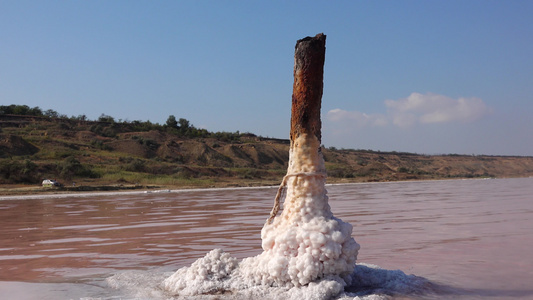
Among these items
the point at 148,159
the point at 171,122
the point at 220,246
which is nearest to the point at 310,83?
the point at 220,246

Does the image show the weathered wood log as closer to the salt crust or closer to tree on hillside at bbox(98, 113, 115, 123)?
the salt crust

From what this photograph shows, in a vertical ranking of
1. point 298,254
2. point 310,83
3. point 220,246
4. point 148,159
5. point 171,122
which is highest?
point 171,122

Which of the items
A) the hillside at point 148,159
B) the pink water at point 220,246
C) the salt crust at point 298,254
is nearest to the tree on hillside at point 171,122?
the hillside at point 148,159

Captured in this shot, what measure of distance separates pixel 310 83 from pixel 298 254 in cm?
145

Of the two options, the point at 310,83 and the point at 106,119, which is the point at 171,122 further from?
the point at 310,83

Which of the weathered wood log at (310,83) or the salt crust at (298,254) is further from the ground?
the weathered wood log at (310,83)

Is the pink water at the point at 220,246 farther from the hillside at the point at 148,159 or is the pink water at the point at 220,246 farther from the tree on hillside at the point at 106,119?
the tree on hillside at the point at 106,119

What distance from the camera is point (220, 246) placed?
21.5 feet

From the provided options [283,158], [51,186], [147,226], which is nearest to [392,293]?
[147,226]

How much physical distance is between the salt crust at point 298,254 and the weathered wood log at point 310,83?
0.36 ft

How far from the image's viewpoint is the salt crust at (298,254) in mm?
3592

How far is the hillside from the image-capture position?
2706 centimetres

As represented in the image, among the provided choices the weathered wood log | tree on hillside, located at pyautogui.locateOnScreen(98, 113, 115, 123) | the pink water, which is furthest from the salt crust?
tree on hillside, located at pyautogui.locateOnScreen(98, 113, 115, 123)

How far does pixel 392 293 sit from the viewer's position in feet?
12.3
